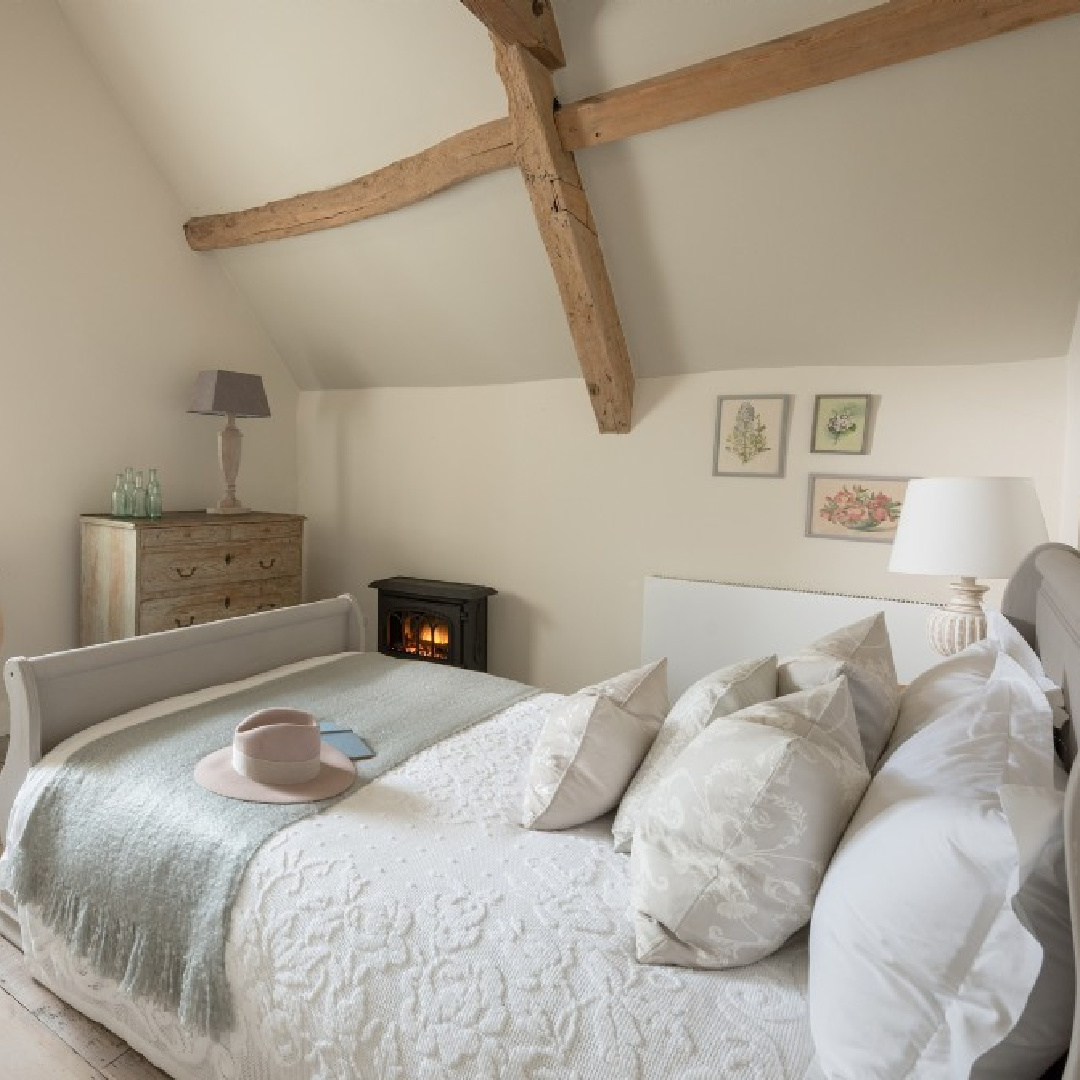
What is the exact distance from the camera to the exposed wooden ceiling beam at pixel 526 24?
7.66ft

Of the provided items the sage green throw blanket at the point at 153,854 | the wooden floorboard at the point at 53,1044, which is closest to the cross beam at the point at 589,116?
the sage green throw blanket at the point at 153,854

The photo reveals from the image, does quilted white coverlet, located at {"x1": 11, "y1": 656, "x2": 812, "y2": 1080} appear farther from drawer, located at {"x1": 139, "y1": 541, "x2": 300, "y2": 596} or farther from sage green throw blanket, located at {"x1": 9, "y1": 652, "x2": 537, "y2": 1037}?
drawer, located at {"x1": 139, "y1": 541, "x2": 300, "y2": 596}

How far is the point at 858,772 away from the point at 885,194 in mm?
2206

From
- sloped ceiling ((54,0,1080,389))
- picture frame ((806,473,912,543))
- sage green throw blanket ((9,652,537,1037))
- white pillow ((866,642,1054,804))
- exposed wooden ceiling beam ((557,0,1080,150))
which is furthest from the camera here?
picture frame ((806,473,912,543))

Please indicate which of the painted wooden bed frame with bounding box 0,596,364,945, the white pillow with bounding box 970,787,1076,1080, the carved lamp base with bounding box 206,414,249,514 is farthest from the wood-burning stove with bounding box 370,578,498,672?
the white pillow with bounding box 970,787,1076,1080

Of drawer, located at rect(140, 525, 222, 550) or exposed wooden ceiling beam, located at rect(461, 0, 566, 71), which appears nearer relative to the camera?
exposed wooden ceiling beam, located at rect(461, 0, 566, 71)

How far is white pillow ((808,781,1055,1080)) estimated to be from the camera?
2.54 feet

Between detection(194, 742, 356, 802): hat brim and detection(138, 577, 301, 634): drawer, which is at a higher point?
detection(138, 577, 301, 634): drawer

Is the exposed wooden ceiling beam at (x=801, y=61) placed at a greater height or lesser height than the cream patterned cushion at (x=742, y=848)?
greater

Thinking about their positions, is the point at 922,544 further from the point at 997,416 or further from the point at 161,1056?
the point at 161,1056

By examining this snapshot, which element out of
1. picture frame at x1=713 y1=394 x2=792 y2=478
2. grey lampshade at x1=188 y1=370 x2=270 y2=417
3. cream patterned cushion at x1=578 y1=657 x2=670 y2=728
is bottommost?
cream patterned cushion at x1=578 y1=657 x2=670 y2=728

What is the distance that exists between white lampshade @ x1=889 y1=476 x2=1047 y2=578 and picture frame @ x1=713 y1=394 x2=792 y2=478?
108 cm

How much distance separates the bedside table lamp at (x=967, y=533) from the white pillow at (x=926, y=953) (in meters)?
1.41

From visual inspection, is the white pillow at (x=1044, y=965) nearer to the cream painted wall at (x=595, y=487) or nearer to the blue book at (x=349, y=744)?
the blue book at (x=349, y=744)
